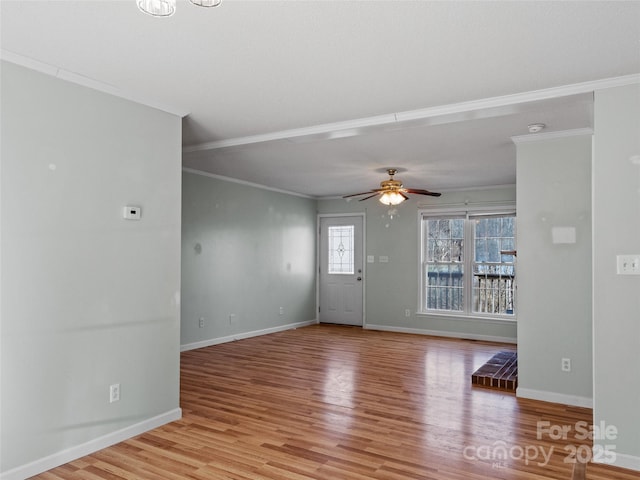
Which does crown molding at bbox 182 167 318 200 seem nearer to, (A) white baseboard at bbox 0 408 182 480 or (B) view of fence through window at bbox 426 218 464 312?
(B) view of fence through window at bbox 426 218 464 312

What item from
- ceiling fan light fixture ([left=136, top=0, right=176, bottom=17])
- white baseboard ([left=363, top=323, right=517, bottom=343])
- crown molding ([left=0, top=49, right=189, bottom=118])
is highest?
crown molding ([left=0, top=49, right=189, bottom=118])

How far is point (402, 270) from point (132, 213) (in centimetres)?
577

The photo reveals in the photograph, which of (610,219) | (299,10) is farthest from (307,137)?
(610,219)

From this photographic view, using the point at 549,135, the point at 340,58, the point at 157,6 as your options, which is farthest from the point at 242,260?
the point at 157,6

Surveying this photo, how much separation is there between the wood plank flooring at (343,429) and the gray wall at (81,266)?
31 centimetres

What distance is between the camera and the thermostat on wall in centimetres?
340

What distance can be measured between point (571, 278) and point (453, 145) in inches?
69.2

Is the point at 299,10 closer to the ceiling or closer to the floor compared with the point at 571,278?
closer to the ceiling

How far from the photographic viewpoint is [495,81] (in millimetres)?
3107

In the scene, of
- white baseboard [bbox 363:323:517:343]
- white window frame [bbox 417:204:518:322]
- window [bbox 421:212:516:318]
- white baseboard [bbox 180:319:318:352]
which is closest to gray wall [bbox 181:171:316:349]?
white baseboard [bbox 180:319:318:352]

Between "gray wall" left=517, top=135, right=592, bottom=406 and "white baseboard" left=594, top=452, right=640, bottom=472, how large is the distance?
1238 mm

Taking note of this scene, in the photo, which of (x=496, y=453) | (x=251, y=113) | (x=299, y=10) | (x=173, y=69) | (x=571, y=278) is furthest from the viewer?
(x=571, y=278)

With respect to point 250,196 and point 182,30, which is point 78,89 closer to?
point 182,30

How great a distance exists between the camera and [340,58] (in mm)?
A: 2770
